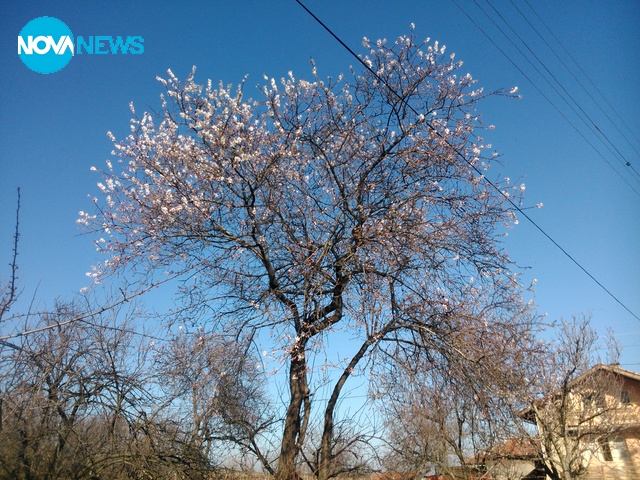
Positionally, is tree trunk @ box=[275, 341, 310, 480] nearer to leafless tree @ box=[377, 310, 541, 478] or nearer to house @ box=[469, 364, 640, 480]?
leafless tree @ box=[377, 310, 541, 478]

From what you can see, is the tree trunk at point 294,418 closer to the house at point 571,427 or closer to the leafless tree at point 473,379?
the leafless tree at point 473,379

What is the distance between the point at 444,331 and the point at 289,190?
10.8ft

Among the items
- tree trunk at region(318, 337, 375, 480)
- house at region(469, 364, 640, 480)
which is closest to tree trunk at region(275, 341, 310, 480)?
tree trunk at region(318, 337, 375, 480)

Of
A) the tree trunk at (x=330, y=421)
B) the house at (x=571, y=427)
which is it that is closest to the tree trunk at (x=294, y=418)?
the tree trunk at (x=330, y=421)

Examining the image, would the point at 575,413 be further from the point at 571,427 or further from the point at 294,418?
the point at 294,418

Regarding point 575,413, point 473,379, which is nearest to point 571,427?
point 575,413

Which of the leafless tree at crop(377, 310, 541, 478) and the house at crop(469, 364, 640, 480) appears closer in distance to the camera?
the leafless tree at crop(377, 310, 541, 478)

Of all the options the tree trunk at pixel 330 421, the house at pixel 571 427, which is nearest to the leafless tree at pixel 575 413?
the house at pixel 571 427

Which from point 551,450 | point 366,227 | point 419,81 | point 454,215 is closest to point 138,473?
point 366,227

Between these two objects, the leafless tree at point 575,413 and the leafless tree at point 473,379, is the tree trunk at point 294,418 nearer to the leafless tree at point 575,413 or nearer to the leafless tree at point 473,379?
the leafless tree at point 473,379

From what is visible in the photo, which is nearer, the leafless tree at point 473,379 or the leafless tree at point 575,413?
the leafless tree at point 473,379

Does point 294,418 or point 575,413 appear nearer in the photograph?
point 294,418

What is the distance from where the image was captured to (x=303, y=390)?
8.38m

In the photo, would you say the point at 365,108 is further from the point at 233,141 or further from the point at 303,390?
the point at 303,390
